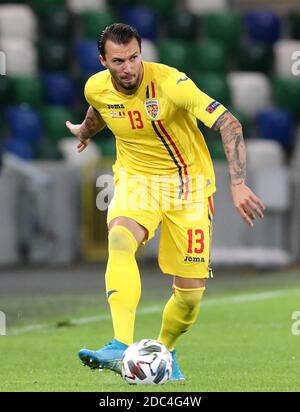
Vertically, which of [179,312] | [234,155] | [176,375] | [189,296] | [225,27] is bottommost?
[176,375]

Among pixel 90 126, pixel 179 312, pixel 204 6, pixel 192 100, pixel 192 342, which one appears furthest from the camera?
pixel 204 6

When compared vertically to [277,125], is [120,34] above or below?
above

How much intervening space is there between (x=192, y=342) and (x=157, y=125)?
2586mm

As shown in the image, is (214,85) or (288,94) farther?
(288,94)

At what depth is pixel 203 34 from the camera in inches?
882

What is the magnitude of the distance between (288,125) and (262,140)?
47 cm

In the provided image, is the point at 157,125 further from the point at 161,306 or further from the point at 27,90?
the point at 27,90

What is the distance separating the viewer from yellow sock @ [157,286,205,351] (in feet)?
26.8

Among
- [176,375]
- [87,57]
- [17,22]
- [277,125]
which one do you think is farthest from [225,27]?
[176,375]

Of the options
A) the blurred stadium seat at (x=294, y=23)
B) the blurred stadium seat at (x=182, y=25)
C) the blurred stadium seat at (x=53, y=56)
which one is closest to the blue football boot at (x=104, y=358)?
the blurred stadium seat at (x=53, y=56)

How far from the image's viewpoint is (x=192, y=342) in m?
10.1
